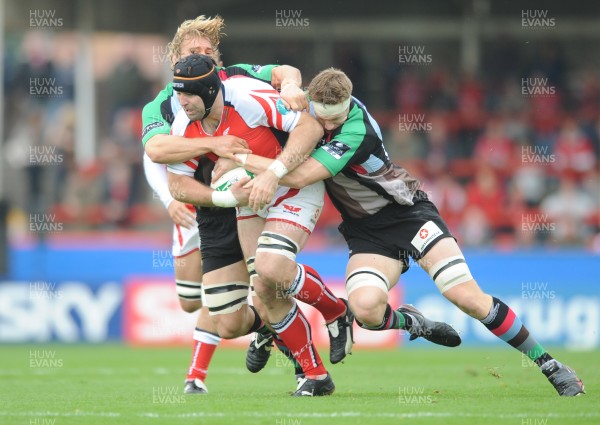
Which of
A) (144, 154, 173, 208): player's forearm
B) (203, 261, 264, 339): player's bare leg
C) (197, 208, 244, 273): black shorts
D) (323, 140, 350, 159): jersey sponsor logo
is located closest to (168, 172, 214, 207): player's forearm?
(197, 208, 244, 273): black shorts

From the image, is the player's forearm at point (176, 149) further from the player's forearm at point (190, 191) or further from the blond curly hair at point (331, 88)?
the blond curly hair at point (331, 88)


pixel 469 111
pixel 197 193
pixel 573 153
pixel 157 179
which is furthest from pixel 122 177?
pixel 197 193

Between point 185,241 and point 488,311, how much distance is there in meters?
2.88

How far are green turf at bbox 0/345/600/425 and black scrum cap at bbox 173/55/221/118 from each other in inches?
86.2

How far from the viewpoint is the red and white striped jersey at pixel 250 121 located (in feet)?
26.9

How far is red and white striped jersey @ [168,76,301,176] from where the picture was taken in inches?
322

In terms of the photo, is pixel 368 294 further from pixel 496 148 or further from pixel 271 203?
pixel 496 148

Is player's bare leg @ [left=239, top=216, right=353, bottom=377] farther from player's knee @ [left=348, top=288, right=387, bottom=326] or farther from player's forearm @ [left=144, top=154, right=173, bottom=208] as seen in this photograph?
player's forearm @ [left=144, top=154, right=173, bottom=208]

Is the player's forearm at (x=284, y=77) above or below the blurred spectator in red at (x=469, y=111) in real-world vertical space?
above

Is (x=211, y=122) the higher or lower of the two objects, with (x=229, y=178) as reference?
higher

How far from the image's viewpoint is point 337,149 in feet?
26.6

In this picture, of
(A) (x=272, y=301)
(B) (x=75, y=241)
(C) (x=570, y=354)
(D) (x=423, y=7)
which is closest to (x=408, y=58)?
(D) (x=423, y=7)

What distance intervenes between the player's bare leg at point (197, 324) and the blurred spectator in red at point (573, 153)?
10.3 metres

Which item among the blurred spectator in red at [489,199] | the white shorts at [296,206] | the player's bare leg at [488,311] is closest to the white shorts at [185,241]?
the white shorts at [296,206]
